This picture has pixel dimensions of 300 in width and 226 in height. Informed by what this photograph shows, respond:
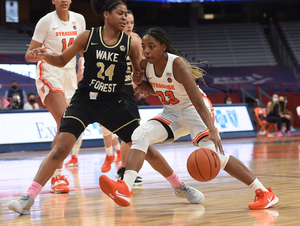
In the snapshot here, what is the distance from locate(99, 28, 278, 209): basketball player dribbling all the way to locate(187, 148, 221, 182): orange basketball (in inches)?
3.5

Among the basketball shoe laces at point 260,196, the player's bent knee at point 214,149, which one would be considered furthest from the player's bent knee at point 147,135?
the basketball shoe laces at point 260,196

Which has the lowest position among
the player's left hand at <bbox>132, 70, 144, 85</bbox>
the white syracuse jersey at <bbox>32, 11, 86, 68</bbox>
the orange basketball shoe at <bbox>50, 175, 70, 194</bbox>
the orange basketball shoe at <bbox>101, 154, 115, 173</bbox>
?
the orange basketball shoe at <bbox>101, 154, 115, 173</bbox>

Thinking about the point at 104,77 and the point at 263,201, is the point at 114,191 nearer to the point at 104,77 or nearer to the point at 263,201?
the point at 104,77

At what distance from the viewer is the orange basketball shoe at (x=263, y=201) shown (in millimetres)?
3031

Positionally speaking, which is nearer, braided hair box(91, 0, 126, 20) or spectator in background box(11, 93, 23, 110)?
braided hair box(91, 0, 126, 20)

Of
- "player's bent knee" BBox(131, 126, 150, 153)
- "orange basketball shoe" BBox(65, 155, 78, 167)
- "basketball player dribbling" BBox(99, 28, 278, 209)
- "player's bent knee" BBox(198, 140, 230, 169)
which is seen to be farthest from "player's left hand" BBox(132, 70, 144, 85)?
"orange basketball shoe" BBox(65, 155, 78, 167)

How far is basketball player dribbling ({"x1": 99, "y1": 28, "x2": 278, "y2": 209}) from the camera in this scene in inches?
122

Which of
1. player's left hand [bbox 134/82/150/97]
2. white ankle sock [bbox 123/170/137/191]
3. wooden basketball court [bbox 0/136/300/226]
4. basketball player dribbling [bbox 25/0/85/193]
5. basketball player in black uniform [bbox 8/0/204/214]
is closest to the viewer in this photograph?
wooden basketball court [bbox 0/136/300/226]

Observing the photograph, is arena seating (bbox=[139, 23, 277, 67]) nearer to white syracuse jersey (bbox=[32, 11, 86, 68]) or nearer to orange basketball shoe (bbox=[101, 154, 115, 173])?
orange basketball shoe (bbox=[101, 154, 115, 173])

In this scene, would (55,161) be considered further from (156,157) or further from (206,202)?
(206,202)

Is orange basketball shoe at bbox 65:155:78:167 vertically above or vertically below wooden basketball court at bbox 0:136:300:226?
below

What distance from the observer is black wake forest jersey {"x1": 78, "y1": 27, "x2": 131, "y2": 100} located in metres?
3.33

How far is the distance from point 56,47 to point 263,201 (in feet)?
8.71

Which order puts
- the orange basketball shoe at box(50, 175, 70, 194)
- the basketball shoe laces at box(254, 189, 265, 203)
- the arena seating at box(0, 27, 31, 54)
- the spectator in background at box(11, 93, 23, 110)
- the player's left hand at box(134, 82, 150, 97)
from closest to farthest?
the basketball shoe laces at box(254, 189, 265, 203)
the player's left hand at box(134, 82, 150, 97)
the orange basketball shoe at box(50, 175, 70, 194)
the spectator in background at box(11, 93, 23, 110)
the arena seating at box(0, 27, 31, 54)
